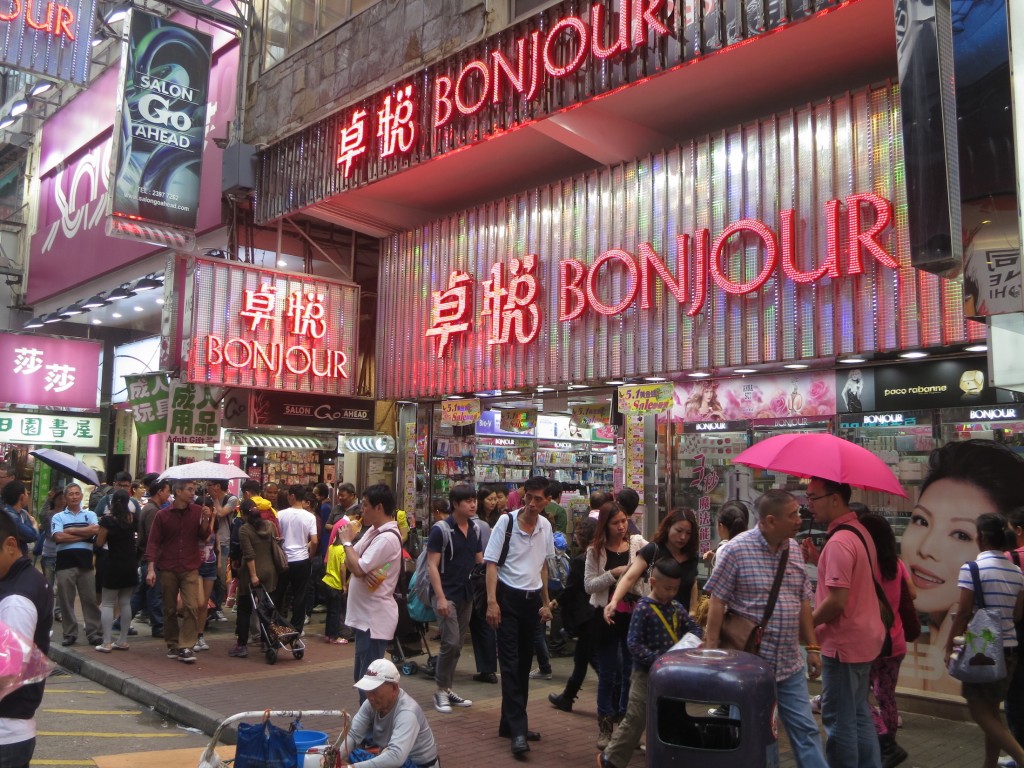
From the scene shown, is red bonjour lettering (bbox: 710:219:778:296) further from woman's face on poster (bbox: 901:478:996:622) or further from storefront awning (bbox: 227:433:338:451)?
storefront awning (bbox: 227:433:338:451)

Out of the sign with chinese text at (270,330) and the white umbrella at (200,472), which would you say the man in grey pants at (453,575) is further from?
the sign with chinese text at (270,330)

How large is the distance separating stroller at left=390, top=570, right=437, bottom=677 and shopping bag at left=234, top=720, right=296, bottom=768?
13.7 feet

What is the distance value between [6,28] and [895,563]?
1649cm

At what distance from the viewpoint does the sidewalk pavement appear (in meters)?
6.60

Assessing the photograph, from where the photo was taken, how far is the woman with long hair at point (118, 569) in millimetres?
10266

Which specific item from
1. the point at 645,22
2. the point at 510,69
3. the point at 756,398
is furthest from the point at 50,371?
the point at 756,398

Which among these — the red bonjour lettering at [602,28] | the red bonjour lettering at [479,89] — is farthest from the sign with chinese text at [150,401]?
the red bonjour lettering at [602,28]

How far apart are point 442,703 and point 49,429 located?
15567 millimetres

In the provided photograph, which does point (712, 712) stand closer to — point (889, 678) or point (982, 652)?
point (982, 652)

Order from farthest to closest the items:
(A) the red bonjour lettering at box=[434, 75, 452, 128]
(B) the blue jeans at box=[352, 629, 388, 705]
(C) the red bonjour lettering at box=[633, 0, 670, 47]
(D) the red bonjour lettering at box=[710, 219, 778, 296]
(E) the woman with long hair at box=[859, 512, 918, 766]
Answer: (A) the red bonjour lettering at box=[434, 75, 452, 128] < (C) the red bonjour lettering at box=[633, 0, 670, 47] < (D) the red bonjour lettering at box=[710, 219, 778, 296] < (B) the blue jeans at box=[352, 629, 388, 705] < (E) the woman with long hair at box=[859, 512, 918, 766]

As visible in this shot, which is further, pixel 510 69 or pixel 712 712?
pixel 510 69

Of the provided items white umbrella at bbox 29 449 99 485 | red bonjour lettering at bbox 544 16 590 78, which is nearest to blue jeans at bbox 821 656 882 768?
red bonjour lettering at bbox 544 16 590 78

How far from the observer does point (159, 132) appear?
14789 mm

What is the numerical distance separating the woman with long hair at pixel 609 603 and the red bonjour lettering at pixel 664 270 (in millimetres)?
3350
